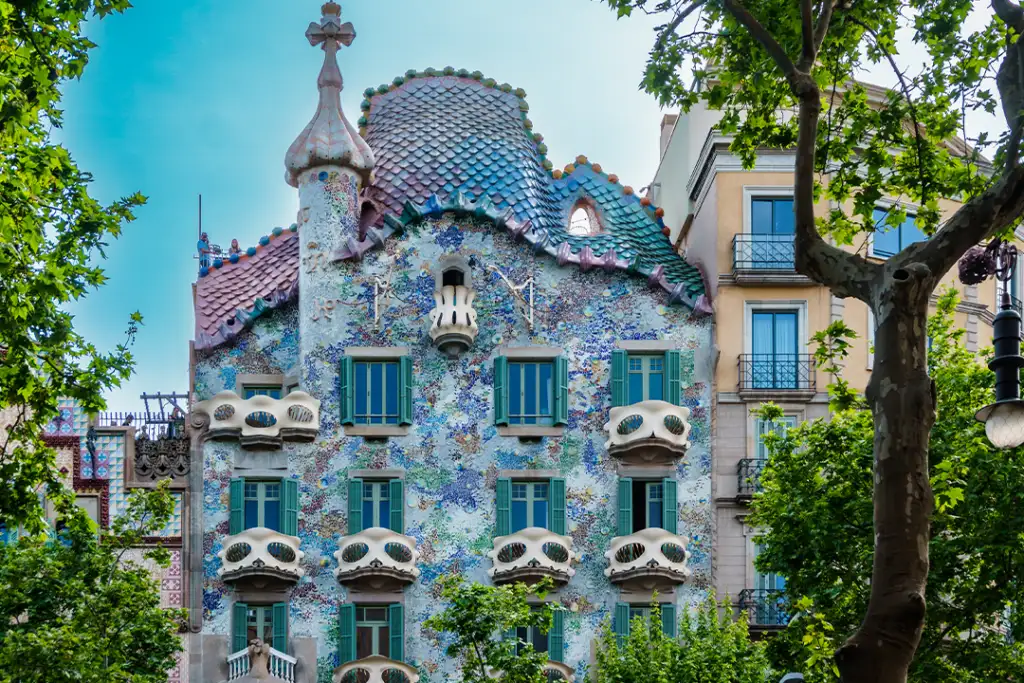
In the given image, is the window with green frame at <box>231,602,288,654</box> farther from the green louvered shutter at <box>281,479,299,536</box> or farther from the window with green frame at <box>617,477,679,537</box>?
the window with green frame at <box>617,477,679,537</box>

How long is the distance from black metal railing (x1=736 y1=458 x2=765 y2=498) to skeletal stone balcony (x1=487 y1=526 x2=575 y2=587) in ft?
12.6

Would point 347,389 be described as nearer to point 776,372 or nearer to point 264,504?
point 264,504

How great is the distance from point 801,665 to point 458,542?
8.75 metres

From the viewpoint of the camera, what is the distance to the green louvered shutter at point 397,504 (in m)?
43.2

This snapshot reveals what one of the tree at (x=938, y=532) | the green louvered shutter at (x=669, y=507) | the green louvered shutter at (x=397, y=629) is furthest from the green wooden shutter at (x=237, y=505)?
the tree at (x=938, y=532)

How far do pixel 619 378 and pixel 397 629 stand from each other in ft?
22.7

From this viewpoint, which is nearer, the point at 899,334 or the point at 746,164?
the point at 899,334

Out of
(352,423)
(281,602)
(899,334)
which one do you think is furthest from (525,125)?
(899,334)

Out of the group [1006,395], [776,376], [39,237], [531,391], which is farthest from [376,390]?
[1006,395]

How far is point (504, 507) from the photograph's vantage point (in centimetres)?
4331

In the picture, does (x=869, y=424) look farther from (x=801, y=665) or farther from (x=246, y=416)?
(x=246, y=416)

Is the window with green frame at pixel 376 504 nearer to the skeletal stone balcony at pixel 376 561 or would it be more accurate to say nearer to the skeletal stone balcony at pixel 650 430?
the skeletal stone balcony at pixel 376 561

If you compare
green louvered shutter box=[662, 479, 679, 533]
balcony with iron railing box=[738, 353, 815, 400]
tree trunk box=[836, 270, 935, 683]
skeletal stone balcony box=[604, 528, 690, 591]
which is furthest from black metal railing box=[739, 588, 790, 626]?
tree trunk box=[836, 270, 935, 683]

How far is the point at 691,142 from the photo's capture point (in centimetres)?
4859
